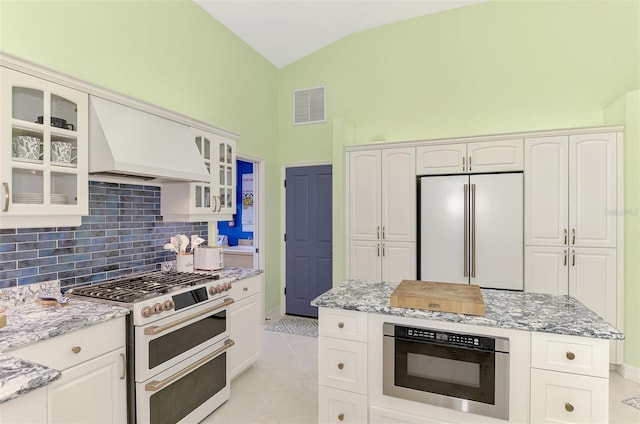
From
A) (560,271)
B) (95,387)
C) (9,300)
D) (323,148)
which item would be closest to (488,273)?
(560,271)

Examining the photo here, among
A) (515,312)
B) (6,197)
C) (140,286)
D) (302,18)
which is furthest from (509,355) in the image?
(302,18)

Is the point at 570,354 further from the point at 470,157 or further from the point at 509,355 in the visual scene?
the point at 470,157

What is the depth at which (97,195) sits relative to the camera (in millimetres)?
2523

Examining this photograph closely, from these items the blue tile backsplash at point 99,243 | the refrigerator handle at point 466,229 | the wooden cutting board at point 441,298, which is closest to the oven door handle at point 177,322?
the blue tile backsplash at point 99,243

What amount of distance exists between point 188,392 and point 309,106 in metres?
3.80

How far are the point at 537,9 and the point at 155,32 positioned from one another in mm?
3982

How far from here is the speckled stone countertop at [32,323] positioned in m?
1.09

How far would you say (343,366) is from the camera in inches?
79.1

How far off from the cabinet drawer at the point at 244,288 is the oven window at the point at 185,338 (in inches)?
8.2

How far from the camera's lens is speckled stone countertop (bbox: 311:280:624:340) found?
1609 millimetres

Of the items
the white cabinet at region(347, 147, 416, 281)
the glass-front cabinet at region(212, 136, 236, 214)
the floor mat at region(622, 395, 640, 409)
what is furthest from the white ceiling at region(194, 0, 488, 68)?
the floor mat at region(622, 395, 640, 409)

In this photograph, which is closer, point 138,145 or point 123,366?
point 123,366

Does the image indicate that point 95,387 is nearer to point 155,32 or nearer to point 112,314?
point 112,314

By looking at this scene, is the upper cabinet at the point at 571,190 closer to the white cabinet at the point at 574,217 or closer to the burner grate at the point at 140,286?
the white cabinet at the point at 574,217
